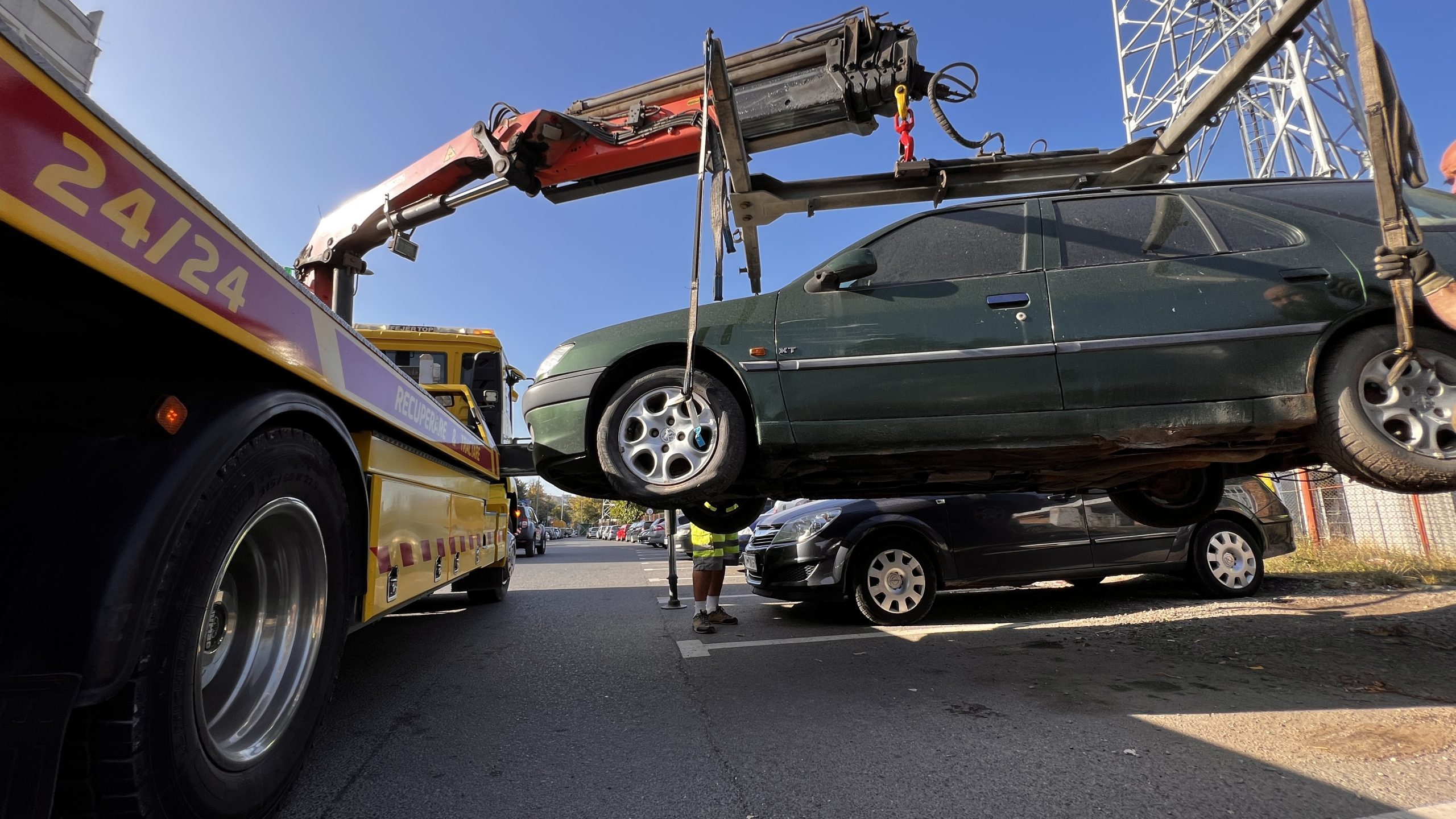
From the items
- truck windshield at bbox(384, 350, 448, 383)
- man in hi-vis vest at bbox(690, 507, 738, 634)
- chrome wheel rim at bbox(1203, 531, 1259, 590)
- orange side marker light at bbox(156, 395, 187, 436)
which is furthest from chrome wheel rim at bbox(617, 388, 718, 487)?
chrome wheel rim at bbox(1203, 531, 1259, 590)

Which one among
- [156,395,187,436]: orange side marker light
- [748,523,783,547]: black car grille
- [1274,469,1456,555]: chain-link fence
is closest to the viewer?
[156,395,187,436]: orange side marker light

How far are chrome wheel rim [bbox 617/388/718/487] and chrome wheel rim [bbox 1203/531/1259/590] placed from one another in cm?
531

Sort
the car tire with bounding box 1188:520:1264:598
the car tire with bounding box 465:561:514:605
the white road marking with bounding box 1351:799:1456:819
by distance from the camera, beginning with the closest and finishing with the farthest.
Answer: the white road marking with bounding box 1351:799:1456:819 < the car tire with bounding box 1188:520:1264:598 < the car tire with bounding box 465:561:514:605

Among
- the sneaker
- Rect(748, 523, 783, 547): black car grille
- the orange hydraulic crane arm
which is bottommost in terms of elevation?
the sneaker

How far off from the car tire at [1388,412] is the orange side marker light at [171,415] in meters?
4.06

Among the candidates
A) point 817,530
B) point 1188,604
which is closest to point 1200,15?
→ point 1188,604

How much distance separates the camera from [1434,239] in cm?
313

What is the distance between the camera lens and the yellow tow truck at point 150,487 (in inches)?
53.7

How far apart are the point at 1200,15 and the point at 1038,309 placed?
19.8m

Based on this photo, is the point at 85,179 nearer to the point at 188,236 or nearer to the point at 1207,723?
the point at 188,236

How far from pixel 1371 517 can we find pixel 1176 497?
6899mm

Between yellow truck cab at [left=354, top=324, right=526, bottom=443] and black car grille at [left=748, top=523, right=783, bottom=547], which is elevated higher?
yellow truck cab at [left=354, top=324, right=526, bottom=443]

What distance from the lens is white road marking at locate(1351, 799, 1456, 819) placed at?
6.98 ft

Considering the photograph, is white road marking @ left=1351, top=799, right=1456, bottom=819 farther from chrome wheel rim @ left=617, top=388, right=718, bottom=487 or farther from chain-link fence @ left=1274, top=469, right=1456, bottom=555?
chain-link fence @ left=1274, top=469, right=1456, bottom=555
